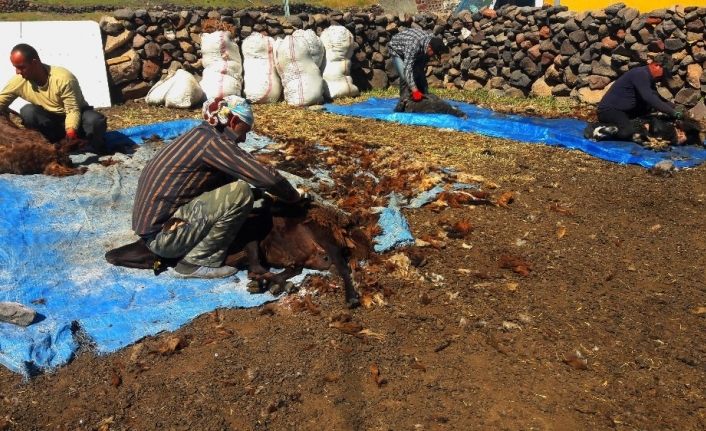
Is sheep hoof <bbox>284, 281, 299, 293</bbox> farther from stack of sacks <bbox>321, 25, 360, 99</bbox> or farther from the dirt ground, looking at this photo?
stack of sacks <bbox>321, 25, 360, 99</bbox>

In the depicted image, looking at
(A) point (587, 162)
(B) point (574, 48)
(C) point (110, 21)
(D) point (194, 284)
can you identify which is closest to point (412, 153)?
(A) point (587, 162)

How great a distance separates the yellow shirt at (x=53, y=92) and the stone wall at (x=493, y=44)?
3519 mm

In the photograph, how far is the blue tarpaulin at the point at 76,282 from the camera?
3.47 m

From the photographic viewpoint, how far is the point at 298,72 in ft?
32.6

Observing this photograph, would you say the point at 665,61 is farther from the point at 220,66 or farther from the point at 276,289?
the point at 276,289

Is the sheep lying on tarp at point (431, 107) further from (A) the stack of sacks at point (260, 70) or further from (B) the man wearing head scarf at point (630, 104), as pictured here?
(A) the stack of sacks at point (260, 70)

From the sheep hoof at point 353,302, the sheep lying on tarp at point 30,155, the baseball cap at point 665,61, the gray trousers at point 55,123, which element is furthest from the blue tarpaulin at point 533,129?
the sheep lying on tarp at point 30,155

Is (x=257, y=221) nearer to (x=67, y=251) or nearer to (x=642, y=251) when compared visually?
(x=67, y=251)

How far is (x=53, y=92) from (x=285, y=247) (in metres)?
3.59

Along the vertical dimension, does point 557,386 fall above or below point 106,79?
below

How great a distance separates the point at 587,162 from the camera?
695cm

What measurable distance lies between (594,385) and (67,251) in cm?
370

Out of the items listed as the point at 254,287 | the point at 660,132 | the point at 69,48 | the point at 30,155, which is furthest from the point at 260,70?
the point at 254,287

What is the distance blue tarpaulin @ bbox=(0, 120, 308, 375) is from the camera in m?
3.47
